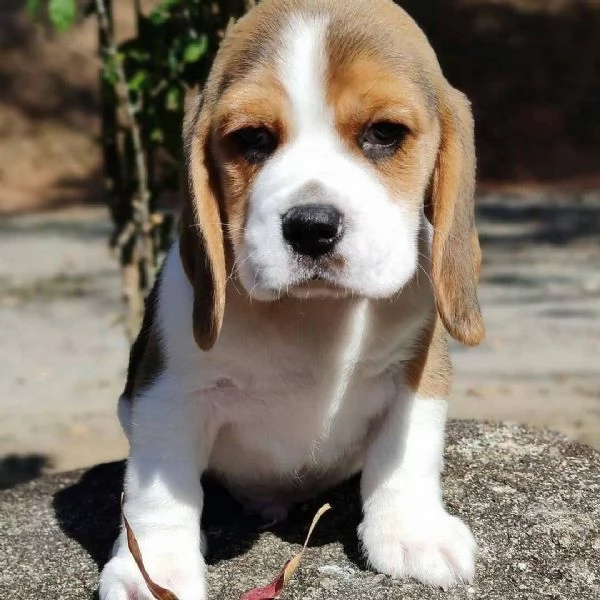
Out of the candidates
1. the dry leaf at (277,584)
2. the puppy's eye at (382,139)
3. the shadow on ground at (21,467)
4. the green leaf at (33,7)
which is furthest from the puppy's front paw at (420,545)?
the shadow on ground at (21,467)

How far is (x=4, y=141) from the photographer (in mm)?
26578

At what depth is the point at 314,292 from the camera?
3994 mm

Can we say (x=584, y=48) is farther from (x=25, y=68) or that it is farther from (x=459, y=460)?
(x=459, y=460)

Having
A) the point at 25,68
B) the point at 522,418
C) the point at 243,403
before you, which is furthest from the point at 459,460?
the point at 25,68

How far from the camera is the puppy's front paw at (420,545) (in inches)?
176

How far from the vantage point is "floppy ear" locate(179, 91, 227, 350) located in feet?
13.8

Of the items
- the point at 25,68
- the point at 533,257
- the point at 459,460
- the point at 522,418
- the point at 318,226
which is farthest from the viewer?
the point at 25,68

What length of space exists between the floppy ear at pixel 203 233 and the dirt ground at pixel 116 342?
5094 millimetres

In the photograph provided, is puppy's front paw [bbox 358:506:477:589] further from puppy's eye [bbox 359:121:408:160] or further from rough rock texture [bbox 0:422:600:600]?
puppy's eye [bbox 359:121:408:160]

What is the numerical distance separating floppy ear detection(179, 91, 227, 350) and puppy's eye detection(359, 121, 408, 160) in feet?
1.91

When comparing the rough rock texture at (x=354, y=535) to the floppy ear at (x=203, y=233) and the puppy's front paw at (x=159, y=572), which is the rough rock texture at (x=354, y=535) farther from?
the floppy ear at (x=203, y=233)

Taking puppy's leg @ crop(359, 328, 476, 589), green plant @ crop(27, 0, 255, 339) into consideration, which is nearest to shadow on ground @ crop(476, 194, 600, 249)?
green plant @ crop(27, 0, 255, 339)

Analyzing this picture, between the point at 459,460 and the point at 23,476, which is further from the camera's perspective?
the point at 23,476

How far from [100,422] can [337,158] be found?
6.58 m
